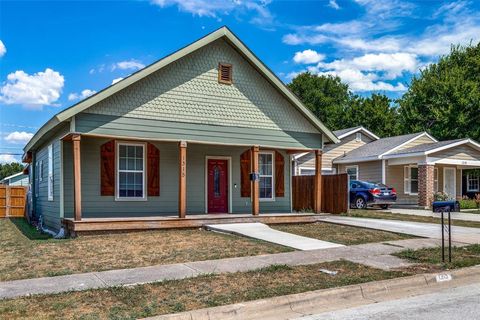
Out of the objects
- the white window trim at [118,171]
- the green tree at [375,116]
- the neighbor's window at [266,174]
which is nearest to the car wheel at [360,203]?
the neighbor's window at [266,174]

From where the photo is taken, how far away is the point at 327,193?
68.0 feet

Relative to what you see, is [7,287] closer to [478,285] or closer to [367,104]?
[478,285]

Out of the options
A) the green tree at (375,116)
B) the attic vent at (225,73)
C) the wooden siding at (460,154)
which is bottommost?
the wooden siding at (460,154)

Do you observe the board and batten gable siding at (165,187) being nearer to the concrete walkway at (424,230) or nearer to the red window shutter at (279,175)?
the red window shutter at (279,175)

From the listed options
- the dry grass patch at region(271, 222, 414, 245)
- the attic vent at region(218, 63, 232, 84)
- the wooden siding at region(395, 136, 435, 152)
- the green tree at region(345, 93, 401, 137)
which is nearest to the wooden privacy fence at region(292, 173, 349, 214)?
the dry grass patch at region(271, 222, 414, 245)

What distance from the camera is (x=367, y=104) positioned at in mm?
49969

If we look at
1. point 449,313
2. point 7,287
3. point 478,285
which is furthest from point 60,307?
point 478,285

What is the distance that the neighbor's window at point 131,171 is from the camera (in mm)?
15375

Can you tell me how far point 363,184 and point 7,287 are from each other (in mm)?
19893

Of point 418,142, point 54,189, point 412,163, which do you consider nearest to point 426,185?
point 412,163

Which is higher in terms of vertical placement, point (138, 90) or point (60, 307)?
point (138, 90)

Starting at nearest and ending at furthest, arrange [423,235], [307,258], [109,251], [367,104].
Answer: [307,258] < [109,251] < [423,235] < [367,104]

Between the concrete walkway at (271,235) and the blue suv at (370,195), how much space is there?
33.3ft

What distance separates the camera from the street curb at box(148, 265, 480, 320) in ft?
19.6
